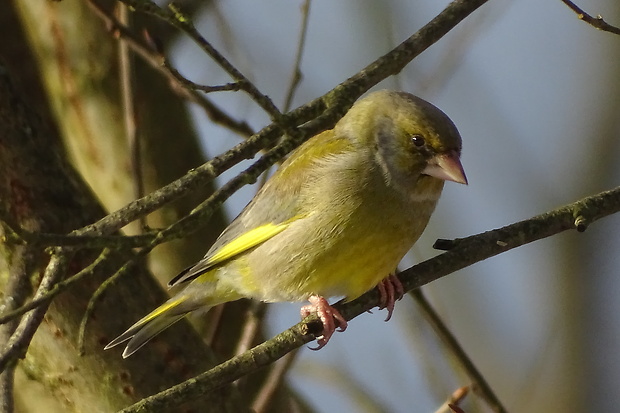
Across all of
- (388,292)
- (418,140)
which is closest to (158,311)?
(388,292)

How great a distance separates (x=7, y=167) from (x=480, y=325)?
4192 millimetres

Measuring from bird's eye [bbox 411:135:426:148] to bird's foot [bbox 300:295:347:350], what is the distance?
0.63m

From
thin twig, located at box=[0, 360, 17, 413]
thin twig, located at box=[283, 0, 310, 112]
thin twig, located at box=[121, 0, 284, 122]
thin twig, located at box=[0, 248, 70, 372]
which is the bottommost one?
thin twig, located at box=[0, 360, 17, 413]

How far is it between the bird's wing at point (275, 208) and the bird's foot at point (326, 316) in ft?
0.96

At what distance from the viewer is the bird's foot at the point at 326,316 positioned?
2.82 m

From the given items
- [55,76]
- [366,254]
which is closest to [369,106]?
[366,254]

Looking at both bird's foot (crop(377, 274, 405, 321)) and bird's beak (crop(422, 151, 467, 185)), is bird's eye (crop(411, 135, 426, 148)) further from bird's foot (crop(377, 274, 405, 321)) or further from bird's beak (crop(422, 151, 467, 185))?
bird's foot (crop(377, 274, 405, 321))

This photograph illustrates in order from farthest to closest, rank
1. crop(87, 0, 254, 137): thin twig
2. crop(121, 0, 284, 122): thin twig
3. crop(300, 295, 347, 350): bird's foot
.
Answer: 1. crop(87, 0, 254, 137): thin twig
2. crop(300, 295, 347, 350): bird's foot
3. crop(121, 0, 284, 122): thin twig

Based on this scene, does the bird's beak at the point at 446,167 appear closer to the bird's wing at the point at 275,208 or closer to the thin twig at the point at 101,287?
the bird's wing at the point at 275,208

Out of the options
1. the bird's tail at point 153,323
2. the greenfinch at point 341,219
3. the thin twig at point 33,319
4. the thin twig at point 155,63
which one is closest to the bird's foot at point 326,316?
the greenfinch at point 341,219

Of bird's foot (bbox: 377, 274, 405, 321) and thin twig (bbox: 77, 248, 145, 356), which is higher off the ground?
thin twig (bbox: 77, 248, 145, 356)

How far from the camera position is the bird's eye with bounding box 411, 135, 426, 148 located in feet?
9.83

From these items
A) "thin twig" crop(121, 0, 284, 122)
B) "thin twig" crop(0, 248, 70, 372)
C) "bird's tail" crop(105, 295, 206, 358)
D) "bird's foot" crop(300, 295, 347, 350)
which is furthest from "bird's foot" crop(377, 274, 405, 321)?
"thin twig" crop(0, 248, 70, 372)

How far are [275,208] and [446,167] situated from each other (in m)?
0.67
